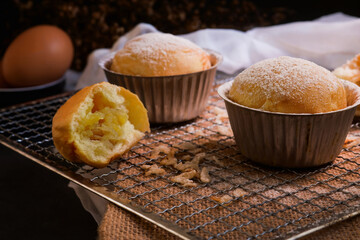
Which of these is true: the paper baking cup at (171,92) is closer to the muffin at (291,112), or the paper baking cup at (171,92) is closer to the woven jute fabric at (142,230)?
the muffin at (291,112)

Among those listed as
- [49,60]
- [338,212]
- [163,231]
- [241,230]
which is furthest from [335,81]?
[49,60]

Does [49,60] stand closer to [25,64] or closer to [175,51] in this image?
[25,64]

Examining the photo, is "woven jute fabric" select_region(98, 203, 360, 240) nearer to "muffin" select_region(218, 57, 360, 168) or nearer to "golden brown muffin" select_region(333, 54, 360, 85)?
"muffin" select_region(218, 57, 360, 168)

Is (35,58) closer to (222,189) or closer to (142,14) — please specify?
(142,14)

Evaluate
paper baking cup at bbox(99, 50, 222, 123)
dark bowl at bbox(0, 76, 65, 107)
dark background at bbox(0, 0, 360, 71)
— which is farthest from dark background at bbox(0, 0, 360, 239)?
paper baking cup at bbox(99, 50, 222, 123)

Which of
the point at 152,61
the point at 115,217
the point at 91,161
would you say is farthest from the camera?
the point at 152,61

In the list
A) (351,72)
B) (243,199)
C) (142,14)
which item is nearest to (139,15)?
(142,14)
